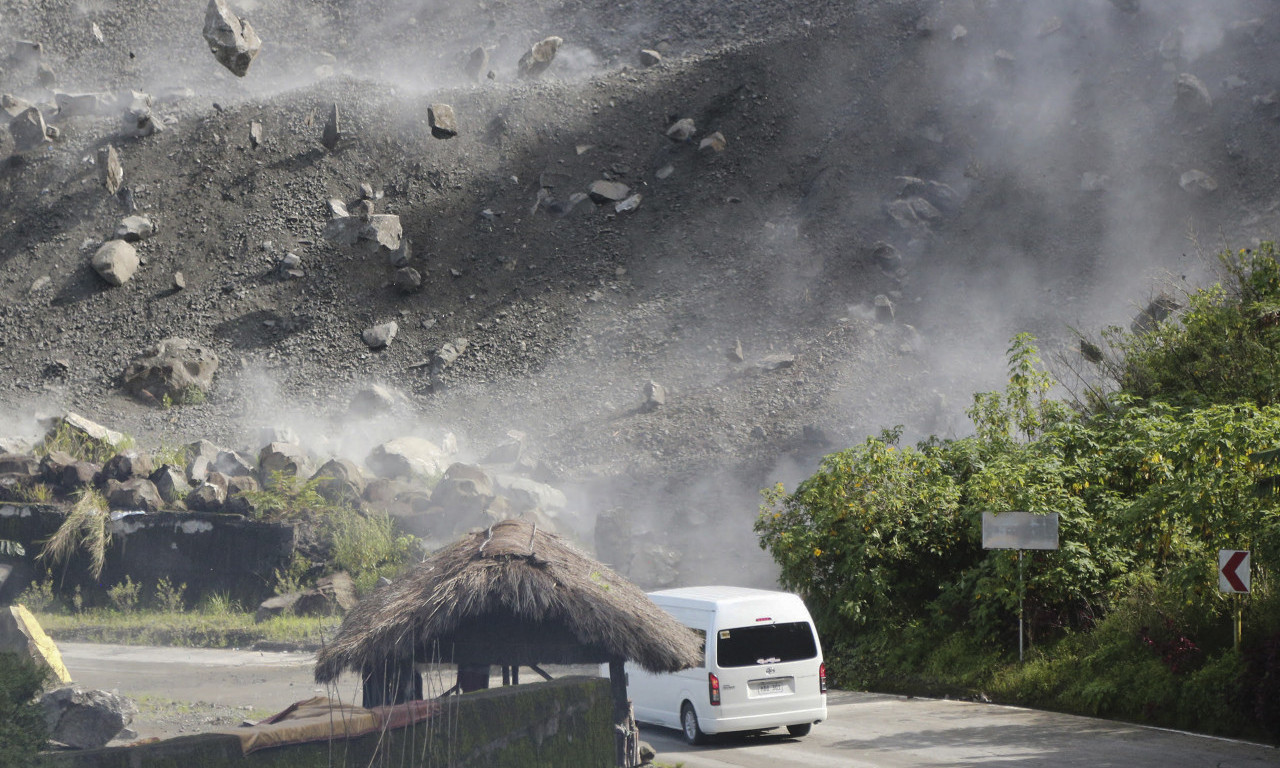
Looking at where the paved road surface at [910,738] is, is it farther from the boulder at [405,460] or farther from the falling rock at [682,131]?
the falling rock at [682,131]

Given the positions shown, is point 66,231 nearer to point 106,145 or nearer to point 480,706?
point 106,145

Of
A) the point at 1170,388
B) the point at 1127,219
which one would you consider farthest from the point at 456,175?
the point at 1170,388

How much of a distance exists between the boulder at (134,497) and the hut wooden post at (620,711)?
19215mm

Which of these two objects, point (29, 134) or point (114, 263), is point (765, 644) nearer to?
point (114, 263)

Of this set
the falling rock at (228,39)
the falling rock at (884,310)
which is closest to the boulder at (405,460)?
the falling rock at (884,310)

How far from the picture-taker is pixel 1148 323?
26.4 meters

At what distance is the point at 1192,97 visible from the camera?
39031 millimetres

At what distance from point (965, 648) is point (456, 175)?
3161 cm

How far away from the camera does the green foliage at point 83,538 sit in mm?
25969

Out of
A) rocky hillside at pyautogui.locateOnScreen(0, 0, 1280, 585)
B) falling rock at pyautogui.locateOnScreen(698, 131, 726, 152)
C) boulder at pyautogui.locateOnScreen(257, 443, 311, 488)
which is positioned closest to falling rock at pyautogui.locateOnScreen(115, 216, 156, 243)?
rocky hillside at pyautogui.locateOnScreen(0, 0, 1280, 585)

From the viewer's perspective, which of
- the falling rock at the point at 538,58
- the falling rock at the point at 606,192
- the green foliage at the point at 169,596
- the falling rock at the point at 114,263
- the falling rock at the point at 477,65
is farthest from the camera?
the falling rock at the point at 477,65

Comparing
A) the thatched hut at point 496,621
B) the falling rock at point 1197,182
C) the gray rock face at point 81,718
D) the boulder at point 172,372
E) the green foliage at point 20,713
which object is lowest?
the gray rock face at point 81,718

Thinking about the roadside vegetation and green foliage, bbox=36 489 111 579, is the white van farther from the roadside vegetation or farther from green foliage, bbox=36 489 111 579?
green foliage, bbox=36 489 111 579

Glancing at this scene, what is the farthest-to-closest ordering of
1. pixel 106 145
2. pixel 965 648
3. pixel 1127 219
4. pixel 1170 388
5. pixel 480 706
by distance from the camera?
pixel 106 145 < pixel 1127 219 < pixel 1170 388 < pixel 965 648 < pixel 480 706
